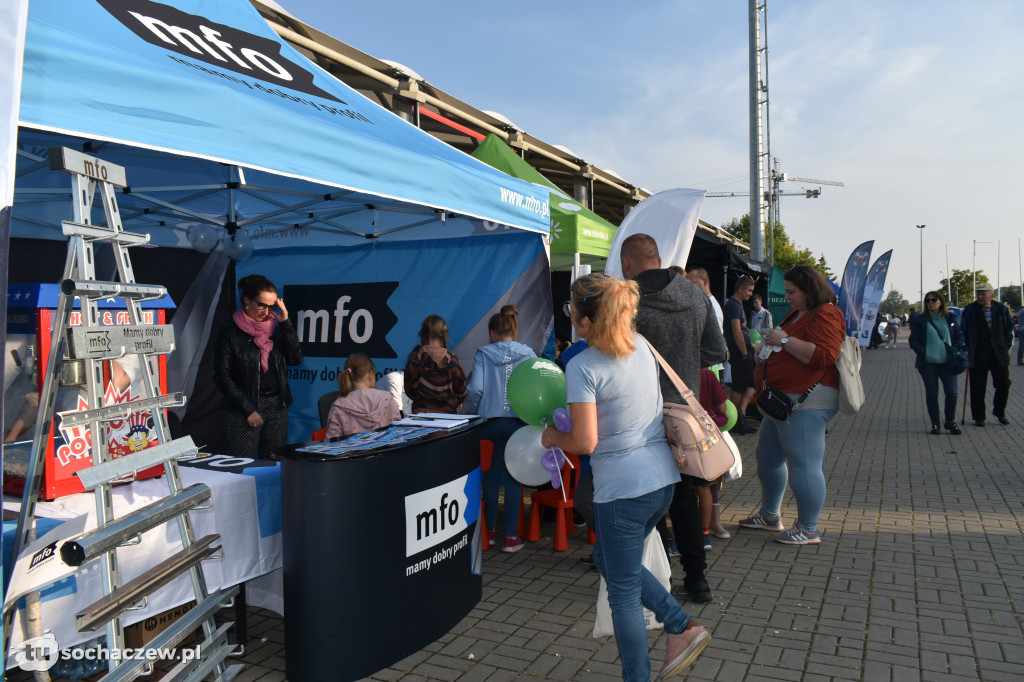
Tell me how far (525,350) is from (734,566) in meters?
1.92

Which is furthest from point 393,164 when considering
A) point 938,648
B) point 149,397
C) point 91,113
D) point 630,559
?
point 938,648

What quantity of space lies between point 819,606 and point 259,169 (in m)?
3.57

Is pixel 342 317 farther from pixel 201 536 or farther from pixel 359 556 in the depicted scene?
pixel 359 556

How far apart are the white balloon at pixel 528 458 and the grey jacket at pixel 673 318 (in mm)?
882

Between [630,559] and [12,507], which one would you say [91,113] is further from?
[630,559]

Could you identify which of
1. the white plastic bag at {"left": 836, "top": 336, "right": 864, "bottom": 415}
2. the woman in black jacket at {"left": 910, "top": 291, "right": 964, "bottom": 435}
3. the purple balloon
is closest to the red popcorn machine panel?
the purple balloon

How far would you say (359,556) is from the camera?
114 inches

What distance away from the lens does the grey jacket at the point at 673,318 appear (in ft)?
11.4

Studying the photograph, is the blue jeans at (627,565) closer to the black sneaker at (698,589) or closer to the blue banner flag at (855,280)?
the black sneaker at (698,589)

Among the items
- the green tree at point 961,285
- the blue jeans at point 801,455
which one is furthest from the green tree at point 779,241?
the blue jeans at point 801,455

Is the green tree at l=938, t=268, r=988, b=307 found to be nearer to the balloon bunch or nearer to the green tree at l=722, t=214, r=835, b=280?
the green tree at l=722, t=214, r=835, b=280

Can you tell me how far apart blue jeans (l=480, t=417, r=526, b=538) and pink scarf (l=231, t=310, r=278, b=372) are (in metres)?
1.58

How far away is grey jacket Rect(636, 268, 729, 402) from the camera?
3.49m

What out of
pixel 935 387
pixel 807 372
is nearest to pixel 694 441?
pixel 807 372
